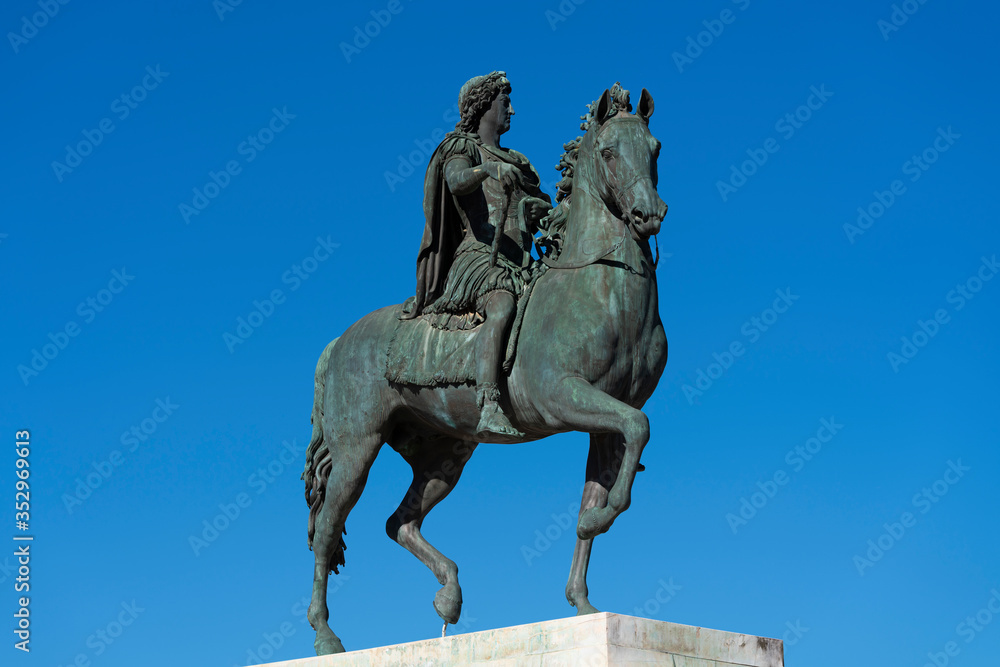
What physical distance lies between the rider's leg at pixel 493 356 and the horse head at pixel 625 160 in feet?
4.13

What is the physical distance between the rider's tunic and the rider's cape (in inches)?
4.2

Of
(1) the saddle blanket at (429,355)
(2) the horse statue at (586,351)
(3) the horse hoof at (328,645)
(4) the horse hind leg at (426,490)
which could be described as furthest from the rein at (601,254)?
(3) the horse hoof at (328,645)

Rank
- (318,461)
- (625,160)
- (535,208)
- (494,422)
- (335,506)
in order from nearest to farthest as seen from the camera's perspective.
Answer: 1. (625,160)
2. (494,422)
3. (535,208)
4. (335,506)
5. (318,461)

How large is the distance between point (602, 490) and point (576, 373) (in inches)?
41.7

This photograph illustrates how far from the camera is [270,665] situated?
12.2 metres

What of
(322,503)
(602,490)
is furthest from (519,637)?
(322,503)

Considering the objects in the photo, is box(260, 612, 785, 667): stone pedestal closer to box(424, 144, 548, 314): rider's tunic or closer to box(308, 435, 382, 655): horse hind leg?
box(308, 435, 382, 655): horse hind leg

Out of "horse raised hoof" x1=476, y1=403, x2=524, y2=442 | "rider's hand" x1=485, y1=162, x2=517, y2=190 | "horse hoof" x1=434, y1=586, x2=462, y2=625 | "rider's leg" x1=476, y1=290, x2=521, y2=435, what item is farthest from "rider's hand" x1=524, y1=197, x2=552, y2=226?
"horse hoof" x1=434, y1=586, x2=462, y2=625

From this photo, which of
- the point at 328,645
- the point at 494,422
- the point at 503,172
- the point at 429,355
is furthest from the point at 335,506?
the point at 503,172

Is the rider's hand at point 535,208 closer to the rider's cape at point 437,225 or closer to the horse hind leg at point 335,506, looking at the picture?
the rider's cape at point 437,225

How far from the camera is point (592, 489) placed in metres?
11.4

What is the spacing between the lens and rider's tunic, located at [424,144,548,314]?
1194 cm

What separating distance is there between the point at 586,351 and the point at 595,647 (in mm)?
2499

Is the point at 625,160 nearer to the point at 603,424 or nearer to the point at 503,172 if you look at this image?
the point at 503,172
